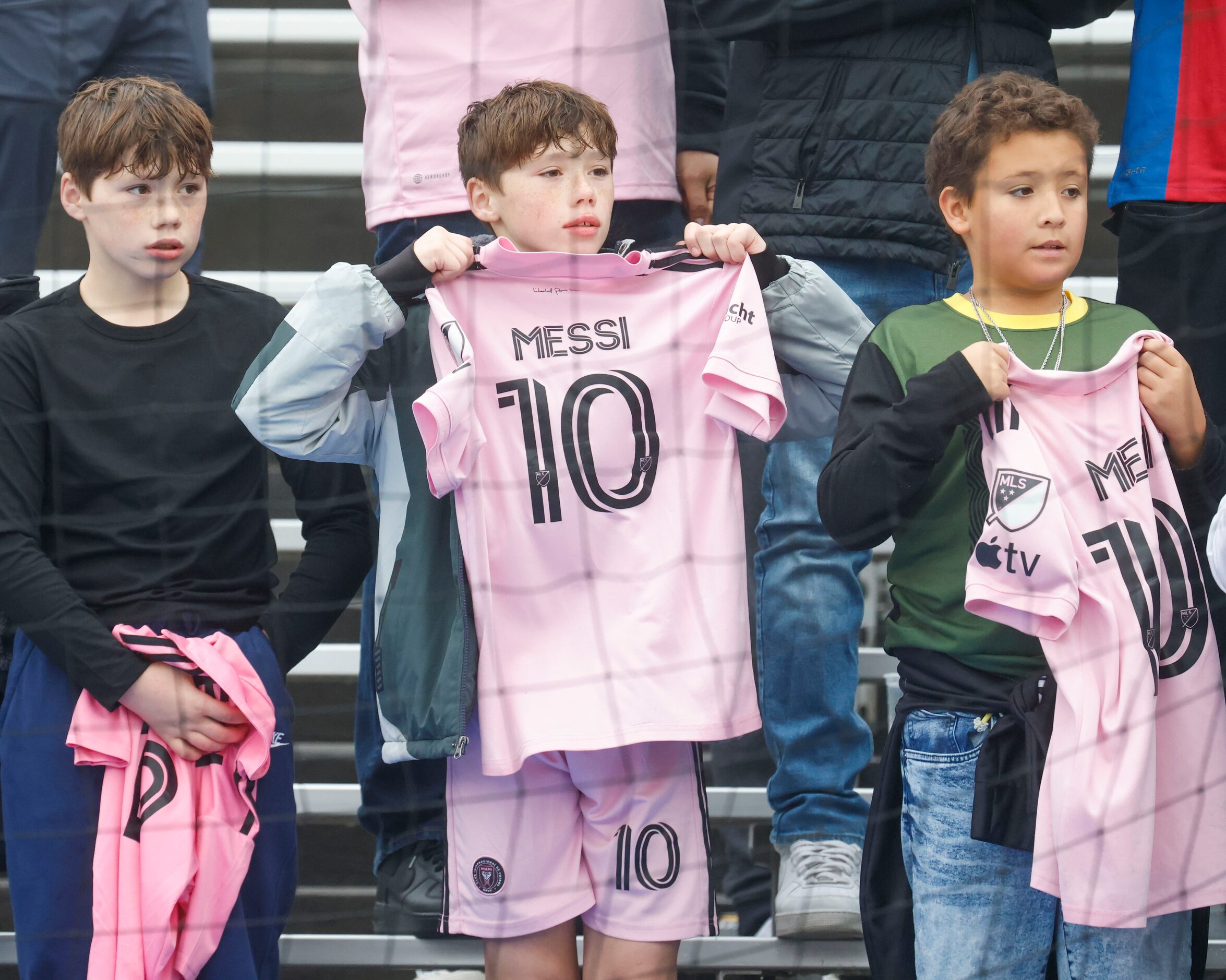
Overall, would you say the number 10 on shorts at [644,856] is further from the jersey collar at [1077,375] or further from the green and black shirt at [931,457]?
the jersey collar at [1077,375]

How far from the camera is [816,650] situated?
1.77 m

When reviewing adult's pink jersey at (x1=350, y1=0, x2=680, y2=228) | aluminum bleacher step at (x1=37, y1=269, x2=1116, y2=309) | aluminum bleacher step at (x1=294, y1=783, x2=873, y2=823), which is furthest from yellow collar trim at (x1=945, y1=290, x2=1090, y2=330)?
aluminum bleacher step at (x1=37, y1=269, x2=1116, y2=309)

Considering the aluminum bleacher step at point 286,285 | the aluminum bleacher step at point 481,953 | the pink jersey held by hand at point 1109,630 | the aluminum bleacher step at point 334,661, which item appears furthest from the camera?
the aluminum bleacher step at point 286,285

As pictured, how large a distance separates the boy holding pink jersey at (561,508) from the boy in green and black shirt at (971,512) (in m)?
0.16

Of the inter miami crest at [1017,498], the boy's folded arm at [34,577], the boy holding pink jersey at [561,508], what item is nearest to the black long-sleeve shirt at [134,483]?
the boy's folded arm at [34,577]

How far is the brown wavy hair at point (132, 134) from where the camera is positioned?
1.67m

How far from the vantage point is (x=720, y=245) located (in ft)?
5.31

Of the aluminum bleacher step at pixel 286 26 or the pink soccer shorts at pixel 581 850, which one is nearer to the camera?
the pink soccer shorts at pixel 581 850

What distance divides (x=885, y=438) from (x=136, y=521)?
2.58 ft

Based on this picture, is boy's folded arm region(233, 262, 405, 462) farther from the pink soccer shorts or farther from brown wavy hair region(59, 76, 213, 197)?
the pink soccer shorts

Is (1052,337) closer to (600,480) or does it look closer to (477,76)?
(600,480)

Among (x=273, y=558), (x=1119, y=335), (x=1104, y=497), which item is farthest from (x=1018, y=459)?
(x=273, y=558)

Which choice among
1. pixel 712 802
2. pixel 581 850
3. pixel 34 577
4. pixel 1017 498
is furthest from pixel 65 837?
pixel 1017 498

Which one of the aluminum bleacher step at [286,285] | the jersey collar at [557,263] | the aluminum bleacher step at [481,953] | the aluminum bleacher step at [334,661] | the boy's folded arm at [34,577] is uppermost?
the aluminum bleacher step at [286,285]
